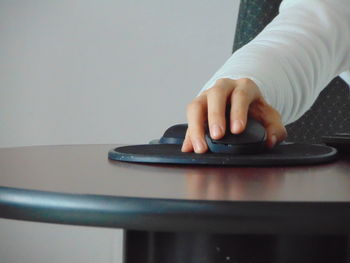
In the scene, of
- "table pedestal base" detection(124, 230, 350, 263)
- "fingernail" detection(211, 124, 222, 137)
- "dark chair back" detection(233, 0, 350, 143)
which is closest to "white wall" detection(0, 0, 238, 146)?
"dark chair back" detection(233, 0, 350, 143)

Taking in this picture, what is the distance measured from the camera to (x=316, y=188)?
36 cm

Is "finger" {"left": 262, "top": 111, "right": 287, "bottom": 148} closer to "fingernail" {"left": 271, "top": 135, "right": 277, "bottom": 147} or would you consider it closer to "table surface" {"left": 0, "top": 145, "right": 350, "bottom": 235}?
"fingernail" {"left": 271, "top": 135, "right": 277, "bottom": 147}

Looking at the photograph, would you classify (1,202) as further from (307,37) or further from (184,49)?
(184,49)

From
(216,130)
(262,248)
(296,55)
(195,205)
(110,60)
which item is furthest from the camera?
(110,60)

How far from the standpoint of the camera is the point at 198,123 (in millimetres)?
555

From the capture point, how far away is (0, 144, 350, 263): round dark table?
30 centimetres

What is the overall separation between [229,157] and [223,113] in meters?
0.07

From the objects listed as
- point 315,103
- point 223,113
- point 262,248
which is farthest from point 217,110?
point 315,103

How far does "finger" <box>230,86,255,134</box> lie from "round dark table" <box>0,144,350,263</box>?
0.21ft

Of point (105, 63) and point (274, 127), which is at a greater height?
point (105, 63)

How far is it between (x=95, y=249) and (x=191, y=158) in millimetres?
1267

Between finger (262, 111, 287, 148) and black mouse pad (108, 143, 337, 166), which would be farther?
finger (262, 111, 287, 148)

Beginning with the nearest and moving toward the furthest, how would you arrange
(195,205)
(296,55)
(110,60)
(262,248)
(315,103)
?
(195,205) < (262,248) < (296,55) < (315,103) < (110,60)

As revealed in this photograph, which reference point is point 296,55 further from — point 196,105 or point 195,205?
point 195,205
